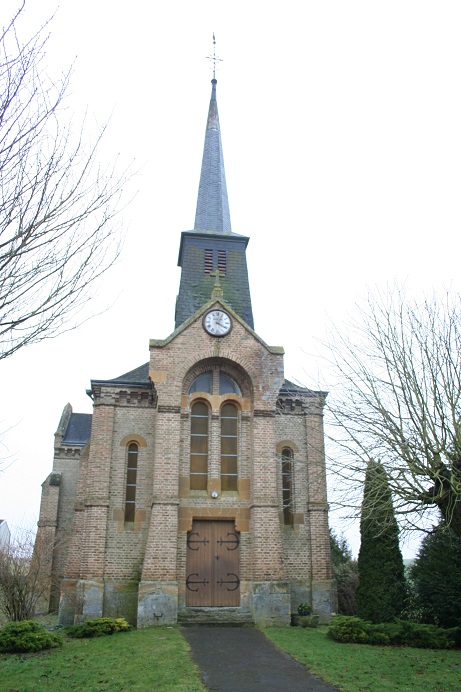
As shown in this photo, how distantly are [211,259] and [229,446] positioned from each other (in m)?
7.86

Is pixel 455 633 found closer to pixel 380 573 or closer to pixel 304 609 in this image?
pixel 380 573

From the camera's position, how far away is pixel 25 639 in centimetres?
1380

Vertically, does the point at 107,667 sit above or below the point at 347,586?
below

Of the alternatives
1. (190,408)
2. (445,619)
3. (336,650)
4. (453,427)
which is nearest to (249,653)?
(336,650)

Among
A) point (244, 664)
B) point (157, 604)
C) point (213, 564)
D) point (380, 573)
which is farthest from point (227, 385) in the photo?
point (244, 664)

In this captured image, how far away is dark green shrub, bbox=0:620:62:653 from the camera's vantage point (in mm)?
13758

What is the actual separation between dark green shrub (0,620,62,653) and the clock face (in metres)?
10.5

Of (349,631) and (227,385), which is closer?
(349,631)

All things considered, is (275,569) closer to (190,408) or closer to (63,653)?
(190,408)

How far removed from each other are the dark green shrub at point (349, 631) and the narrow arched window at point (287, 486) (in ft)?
17.1

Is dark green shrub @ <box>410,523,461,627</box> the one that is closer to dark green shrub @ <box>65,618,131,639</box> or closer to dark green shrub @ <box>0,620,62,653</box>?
dark green shrub @ <box>65,618,131,639</box>

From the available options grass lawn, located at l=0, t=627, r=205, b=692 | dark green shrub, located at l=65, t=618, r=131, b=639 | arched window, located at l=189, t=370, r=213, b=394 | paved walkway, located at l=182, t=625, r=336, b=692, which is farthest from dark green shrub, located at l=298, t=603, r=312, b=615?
arched window, located at l=189, t=370, r=213, b=394

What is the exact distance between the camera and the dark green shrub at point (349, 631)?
1476 centimetres

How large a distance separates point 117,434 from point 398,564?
9.73m
